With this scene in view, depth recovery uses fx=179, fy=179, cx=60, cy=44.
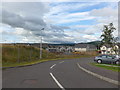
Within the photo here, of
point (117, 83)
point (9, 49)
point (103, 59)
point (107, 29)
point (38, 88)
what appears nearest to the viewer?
point (38, 88)

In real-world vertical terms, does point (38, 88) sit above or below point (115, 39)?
below

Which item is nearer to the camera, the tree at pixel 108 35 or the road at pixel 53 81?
the road at pixel 53 81

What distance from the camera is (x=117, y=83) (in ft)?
31.1

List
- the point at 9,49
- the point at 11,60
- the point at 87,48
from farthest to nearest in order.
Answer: the point at 87,48
the point at 9,49
the point at 11,60

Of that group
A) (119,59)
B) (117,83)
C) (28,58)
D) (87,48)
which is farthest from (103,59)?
(87,48)

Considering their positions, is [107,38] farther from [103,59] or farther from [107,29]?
[103,59]

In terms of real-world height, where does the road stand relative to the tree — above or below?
below

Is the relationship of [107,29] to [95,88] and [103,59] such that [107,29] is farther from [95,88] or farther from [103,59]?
[95,88]

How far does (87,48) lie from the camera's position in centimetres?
13338

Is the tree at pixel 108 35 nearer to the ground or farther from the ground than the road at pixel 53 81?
farther from the ground

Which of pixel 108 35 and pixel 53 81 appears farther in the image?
pixel 108 35

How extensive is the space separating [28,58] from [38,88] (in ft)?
83.3

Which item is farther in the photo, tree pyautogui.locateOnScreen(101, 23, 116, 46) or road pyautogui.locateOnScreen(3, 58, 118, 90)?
tree pyautogui.locateOnScreen(101, 23, 116, 46)

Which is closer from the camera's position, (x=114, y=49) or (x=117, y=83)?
(x=117, y=83)
